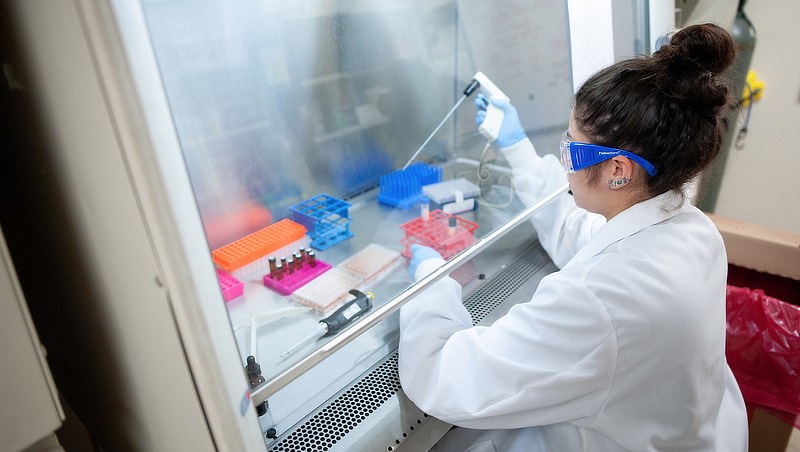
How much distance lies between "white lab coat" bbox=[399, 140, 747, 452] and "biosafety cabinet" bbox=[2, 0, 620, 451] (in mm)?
135

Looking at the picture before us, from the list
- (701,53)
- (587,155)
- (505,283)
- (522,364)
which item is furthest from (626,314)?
(505,283)

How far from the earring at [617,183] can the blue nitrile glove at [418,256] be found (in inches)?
16.8

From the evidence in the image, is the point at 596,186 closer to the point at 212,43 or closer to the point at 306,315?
the point at 306,315

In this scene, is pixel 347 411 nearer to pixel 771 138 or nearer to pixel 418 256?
pixel 418 256

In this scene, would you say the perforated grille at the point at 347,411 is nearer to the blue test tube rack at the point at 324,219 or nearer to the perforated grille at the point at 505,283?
the perforated grille at the point at 505,283

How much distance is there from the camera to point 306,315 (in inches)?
42.9

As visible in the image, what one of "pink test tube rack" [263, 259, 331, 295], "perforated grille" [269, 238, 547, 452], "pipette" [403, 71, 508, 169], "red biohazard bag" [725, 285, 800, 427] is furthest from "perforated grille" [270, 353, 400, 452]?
"red biohazard bag" [725, 285, 800, 427]

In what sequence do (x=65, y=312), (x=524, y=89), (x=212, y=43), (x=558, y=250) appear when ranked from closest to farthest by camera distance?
(x=65, y=312)
(x=212, y=43)
(x=558, y=250)
(x=524, y=89)

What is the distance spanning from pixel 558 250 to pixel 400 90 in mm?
733

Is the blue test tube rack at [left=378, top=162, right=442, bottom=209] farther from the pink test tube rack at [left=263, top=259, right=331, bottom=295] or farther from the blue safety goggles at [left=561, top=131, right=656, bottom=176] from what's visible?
A: the blue safety goggles at [left=561, top=131, right=656, bottom=176]

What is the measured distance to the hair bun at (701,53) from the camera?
88cm

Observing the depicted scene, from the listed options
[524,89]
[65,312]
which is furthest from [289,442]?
[524,89]

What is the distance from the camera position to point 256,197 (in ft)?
4.66

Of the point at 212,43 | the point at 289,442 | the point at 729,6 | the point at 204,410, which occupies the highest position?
the point at 212,43
